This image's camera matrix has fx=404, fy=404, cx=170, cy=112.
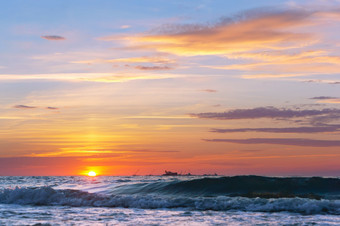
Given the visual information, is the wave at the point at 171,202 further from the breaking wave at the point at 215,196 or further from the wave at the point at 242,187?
the wave at the point at 242,187

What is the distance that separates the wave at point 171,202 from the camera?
2306cm

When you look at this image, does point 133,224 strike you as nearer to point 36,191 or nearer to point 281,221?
point 281,221

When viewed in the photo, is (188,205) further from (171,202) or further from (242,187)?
(242,187)

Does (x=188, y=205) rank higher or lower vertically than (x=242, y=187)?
higher

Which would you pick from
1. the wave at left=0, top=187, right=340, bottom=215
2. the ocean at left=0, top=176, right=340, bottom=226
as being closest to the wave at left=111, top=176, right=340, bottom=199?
the ocean at left=0, top=176, right=340, bottom=226

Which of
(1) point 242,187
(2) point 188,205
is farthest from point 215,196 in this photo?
(1) point 242,187

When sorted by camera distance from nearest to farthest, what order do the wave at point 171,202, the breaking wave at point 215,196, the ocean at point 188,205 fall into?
1. the ocean at point 188,205
2. the wave at point 171,202
3. the breaking wave at point 215,196

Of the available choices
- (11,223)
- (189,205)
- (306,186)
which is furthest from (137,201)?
(306,186)

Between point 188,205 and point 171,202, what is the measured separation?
1328 mm

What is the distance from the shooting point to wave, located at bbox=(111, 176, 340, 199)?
32.9 meters

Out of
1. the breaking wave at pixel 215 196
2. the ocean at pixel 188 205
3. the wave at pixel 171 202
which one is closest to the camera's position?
the ocean at pixel 188 205

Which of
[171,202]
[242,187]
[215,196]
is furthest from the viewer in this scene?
[242,187]

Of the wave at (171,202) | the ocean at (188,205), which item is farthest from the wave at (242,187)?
the wave at (171,202)

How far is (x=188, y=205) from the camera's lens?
25562mm
